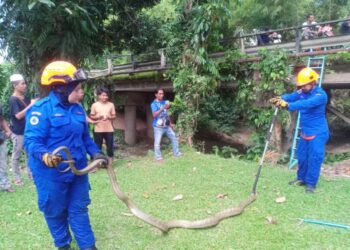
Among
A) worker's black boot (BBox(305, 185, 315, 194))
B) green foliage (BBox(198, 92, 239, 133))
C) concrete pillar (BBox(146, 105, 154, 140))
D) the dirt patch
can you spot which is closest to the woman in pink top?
worker's black boot (BBox(305, 185, 315, 194))

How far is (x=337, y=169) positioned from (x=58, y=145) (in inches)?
279

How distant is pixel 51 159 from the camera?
9.88 ft

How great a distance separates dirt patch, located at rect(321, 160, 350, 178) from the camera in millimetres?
7694

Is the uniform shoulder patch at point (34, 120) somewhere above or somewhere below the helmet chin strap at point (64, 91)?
below

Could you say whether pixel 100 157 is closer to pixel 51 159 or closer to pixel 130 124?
pixel 51 159

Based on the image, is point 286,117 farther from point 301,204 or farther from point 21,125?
point 21,125

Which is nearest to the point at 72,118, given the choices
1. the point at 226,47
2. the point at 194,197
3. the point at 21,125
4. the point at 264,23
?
the point at 194,197

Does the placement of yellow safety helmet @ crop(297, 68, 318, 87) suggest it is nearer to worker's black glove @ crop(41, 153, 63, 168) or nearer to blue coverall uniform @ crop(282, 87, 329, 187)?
blue coverall uniform @ crop(282, 87, 329, 187)

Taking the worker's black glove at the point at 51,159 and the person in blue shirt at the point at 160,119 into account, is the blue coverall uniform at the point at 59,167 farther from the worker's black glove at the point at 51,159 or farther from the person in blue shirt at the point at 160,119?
the person in blue shirt at the point at 160,119

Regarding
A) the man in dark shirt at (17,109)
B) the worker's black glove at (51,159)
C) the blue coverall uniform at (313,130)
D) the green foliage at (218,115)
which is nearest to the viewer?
the worker's black glove at (51,159)

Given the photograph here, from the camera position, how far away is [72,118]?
11.1 ft

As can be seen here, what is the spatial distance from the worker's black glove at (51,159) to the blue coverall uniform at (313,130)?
3609mm

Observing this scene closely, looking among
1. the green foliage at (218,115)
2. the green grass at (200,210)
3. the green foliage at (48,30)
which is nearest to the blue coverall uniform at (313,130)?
the green grass at (200,210)

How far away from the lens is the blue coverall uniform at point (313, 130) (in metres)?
5.35
